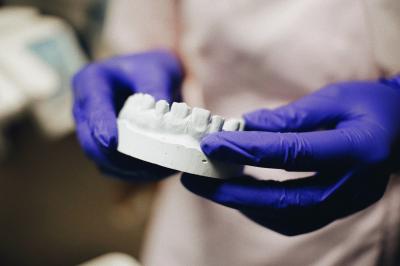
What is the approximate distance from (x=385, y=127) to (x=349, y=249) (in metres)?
0.15

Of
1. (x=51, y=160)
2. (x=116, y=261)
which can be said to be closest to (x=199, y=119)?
(x=116, y=261)

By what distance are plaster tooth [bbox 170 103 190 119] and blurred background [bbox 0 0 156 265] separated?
1.72ft

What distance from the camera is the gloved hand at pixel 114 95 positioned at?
21.3 inches

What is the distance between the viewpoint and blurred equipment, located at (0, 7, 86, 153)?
2.98ft

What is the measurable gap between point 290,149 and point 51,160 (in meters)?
0.74

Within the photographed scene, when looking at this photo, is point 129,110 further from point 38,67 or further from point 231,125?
point 38,67

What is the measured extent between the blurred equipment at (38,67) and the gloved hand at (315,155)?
519 millimetres

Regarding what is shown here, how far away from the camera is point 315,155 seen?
45cm

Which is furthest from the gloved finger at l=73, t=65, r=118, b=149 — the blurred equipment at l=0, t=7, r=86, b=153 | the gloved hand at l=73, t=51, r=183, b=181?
the blurred equipment at l=0, t=7, r=86, b=153

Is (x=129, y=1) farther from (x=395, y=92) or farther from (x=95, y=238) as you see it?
(x=95, y=238)

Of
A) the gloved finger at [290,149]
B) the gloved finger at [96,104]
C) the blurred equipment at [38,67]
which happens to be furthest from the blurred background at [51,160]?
the gloved finger at [290,149]

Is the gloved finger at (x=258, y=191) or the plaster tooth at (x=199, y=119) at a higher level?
the plaster tooth at (x=199, y=119)

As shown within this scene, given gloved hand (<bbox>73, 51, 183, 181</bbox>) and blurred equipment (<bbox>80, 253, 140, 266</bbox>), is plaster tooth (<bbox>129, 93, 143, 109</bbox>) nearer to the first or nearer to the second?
gloved hand (<bbox>73, 51, 183, 181</bbox>)

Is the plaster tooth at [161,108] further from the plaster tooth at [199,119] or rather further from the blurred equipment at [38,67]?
the blurred equipment at [38,67]
